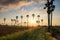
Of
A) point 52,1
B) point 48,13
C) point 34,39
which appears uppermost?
point 52,1

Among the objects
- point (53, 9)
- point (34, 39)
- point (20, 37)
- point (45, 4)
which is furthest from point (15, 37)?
point (53, 9)

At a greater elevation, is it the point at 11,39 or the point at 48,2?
the point at 48,2

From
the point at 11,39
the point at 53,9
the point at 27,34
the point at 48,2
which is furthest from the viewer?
the point at 53,9

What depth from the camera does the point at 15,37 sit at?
30594mm

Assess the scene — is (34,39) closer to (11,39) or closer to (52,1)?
(11,39)

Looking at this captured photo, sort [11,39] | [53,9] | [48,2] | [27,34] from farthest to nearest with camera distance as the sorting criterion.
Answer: [53,9] < [48,2] < [27,34] < [11,39]

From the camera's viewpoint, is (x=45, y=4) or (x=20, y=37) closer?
(x=20, y=37)

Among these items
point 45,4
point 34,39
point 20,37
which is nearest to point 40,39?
point 34,39

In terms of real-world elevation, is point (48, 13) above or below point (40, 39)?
above

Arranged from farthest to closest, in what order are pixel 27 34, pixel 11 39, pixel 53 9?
pixel 53 9
pixel 27 34
pixel 11 39

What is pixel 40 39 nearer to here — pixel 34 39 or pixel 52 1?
pixel 34 39

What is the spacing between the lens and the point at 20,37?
3017cm

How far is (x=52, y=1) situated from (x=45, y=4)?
2572mm

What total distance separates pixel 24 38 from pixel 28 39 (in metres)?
0.66
